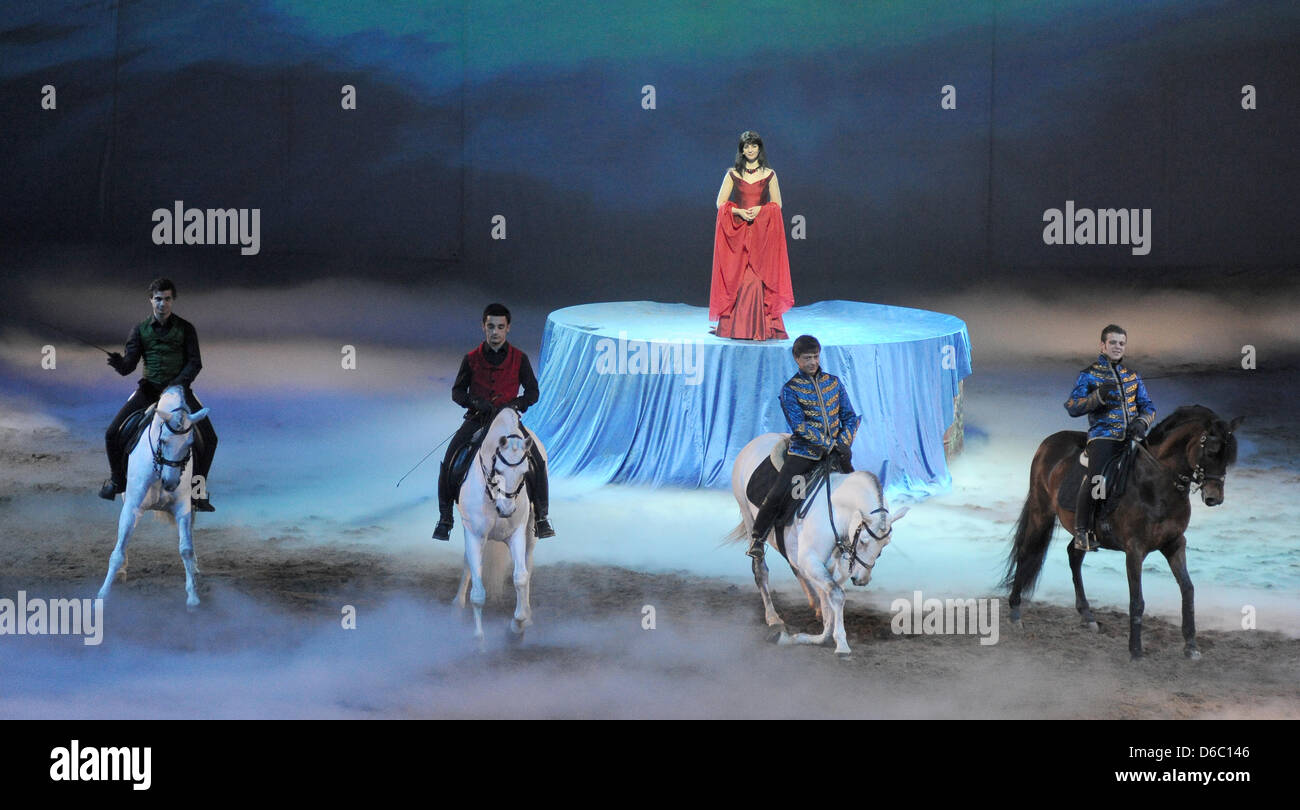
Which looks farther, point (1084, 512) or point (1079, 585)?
point (1079, 585)

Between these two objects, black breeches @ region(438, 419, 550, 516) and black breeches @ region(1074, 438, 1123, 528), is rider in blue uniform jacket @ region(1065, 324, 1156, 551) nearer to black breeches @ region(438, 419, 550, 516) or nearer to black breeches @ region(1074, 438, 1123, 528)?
black breeches @ region(1074, 438, 1123, 528)

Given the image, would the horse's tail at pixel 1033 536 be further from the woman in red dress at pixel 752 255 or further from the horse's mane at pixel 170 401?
the horse's mane at pixel 170 401

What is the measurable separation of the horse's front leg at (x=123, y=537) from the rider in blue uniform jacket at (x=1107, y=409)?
15.1 feet

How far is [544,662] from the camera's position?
21.0 ft

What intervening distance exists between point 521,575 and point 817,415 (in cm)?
162

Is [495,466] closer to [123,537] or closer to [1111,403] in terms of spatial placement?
[123,537]

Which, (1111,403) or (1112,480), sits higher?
(1111,403)

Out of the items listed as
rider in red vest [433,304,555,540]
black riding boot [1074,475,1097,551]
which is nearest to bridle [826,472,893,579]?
black riding boot [1074,475,1097,551]

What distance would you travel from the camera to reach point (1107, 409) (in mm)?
6582

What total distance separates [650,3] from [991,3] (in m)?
3.56

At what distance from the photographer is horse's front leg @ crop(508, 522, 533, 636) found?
655 cm

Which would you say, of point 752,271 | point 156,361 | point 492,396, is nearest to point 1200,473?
point 492,396

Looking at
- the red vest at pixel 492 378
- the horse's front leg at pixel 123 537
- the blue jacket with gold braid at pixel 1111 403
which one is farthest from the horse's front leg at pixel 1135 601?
the horse's front leg at pixel 123 537

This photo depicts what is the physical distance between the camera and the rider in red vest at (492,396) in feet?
21.7
